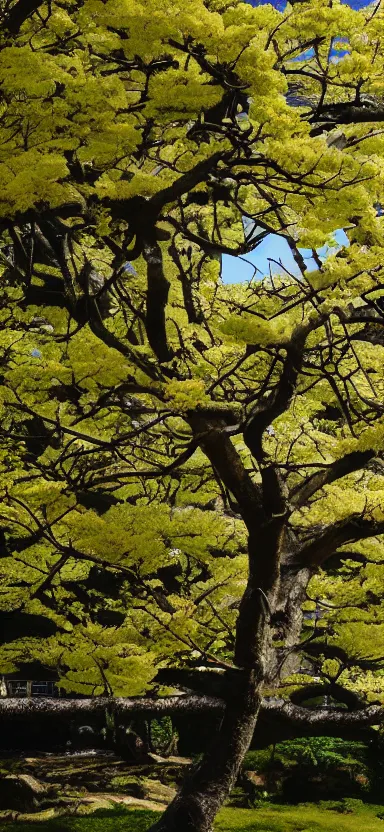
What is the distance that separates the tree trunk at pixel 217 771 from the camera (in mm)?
8578

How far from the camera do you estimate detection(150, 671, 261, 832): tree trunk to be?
858 centimetres

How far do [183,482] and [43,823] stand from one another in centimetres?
552

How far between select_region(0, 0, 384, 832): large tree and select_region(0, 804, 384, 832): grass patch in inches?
72.0

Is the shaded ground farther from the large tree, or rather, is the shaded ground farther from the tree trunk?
the tree trunk

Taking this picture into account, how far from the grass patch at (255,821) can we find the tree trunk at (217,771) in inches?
72.9

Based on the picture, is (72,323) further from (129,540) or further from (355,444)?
(355,444)

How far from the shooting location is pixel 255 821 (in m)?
11.5

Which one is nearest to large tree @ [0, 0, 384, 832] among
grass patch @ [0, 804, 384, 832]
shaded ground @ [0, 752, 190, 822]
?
grass patch @ [0, 804, 384, 832]

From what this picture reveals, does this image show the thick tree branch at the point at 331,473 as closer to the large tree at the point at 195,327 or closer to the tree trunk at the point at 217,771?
the large tree at the point at 195,327

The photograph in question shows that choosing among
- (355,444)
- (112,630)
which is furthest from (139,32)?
(112,630)

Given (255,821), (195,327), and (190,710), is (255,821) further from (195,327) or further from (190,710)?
(195,327)

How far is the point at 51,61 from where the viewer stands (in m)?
6.27

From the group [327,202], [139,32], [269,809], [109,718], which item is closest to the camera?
[139,32]

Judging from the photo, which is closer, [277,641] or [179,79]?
[179,79]
